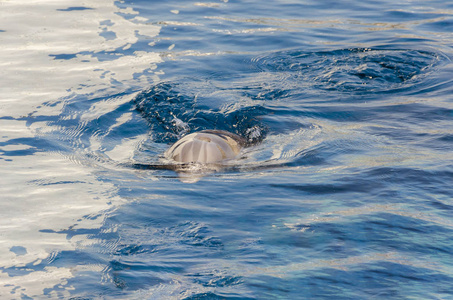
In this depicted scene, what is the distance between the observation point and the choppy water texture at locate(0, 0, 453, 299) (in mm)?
3963

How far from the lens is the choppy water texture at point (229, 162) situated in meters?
3.96

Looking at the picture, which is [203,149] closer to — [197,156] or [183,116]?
[197,156]

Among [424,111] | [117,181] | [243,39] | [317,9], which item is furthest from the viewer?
[317,9]

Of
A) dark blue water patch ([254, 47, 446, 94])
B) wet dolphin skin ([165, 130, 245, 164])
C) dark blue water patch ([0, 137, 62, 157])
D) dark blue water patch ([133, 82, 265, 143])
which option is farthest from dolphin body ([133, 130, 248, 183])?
dark blue water patch ([254, 47, 446, 94])

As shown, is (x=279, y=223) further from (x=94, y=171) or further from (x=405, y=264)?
(x=94, y=171)

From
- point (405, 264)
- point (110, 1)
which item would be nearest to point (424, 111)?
point (405, 264)

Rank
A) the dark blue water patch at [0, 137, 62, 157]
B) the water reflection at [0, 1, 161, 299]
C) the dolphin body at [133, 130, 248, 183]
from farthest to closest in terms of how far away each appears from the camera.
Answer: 1. the dark blue water patch at [0, 137, 62, 157]
2. the dolphin body at [133, 130, 248, 183]
3. the water reflection at [0, 1, 161, 299]

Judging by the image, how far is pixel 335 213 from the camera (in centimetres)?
476

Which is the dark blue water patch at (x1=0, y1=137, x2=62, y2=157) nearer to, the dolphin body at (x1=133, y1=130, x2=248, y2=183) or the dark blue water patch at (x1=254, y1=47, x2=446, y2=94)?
the dolphin body at (x1=133, y1=130, x2=248, y2=183)

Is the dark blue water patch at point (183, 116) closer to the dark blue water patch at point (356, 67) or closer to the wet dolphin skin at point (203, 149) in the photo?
the wet dolphin skin at point (203, 149)

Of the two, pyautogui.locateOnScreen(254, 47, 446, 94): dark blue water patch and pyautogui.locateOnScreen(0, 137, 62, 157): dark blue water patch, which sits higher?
pyautogui.locateOnScreen(254, 47, 446, 94): dark blue water patch

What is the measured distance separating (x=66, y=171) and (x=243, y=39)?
5370 mm

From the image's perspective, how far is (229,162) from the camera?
586 cm

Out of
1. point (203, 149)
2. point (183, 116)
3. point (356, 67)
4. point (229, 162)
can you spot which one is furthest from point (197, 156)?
point (356, 67)
